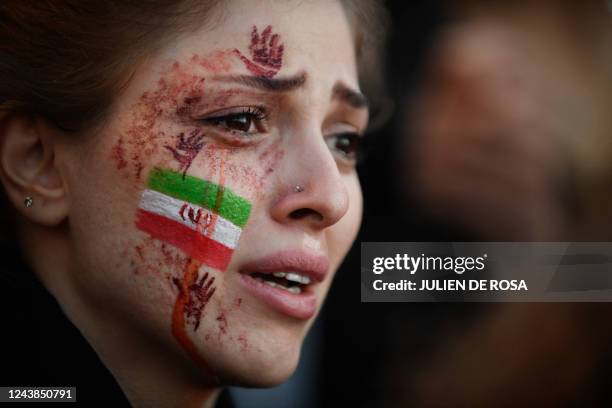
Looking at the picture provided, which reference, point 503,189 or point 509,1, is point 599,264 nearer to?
point 503,189

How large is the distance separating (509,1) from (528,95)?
2.00 feet

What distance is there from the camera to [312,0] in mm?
1883

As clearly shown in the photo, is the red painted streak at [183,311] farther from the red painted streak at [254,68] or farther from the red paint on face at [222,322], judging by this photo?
the red painted streak at [254,68]

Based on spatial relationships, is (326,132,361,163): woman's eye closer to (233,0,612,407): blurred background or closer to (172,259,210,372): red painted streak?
(172,259,210,372): red painted streak

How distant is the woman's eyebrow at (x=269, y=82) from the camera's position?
175 cm

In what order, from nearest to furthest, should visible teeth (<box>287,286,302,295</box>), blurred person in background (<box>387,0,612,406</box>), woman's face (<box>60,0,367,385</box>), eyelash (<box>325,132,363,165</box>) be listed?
woman's face (<box>60,0,367,385</box>), visible teeth (<box>287,286,302,295</box>), eyelash (<box>325,132,363,165</box>), blurred person in background (<box>387,0,612,406</box>)

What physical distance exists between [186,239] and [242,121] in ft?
1.06

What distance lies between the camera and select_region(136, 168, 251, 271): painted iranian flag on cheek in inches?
68.0

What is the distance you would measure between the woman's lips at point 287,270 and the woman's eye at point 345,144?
0.37m

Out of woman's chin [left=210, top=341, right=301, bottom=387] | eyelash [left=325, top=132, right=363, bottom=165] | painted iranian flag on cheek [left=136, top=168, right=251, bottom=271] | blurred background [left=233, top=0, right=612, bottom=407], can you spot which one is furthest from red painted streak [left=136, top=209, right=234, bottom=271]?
blurred background [left=233, top=0, right=612, bottom=407]

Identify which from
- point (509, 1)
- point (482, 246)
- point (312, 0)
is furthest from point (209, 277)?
point (509, 1)

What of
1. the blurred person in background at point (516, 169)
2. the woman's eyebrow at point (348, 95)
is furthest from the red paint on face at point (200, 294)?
the blurred person in background at point (516, 169)

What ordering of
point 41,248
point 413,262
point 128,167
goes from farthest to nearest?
point 413,262 < point 41,248 < point 128,167

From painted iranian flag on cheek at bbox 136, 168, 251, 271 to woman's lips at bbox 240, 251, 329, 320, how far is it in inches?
2.9
